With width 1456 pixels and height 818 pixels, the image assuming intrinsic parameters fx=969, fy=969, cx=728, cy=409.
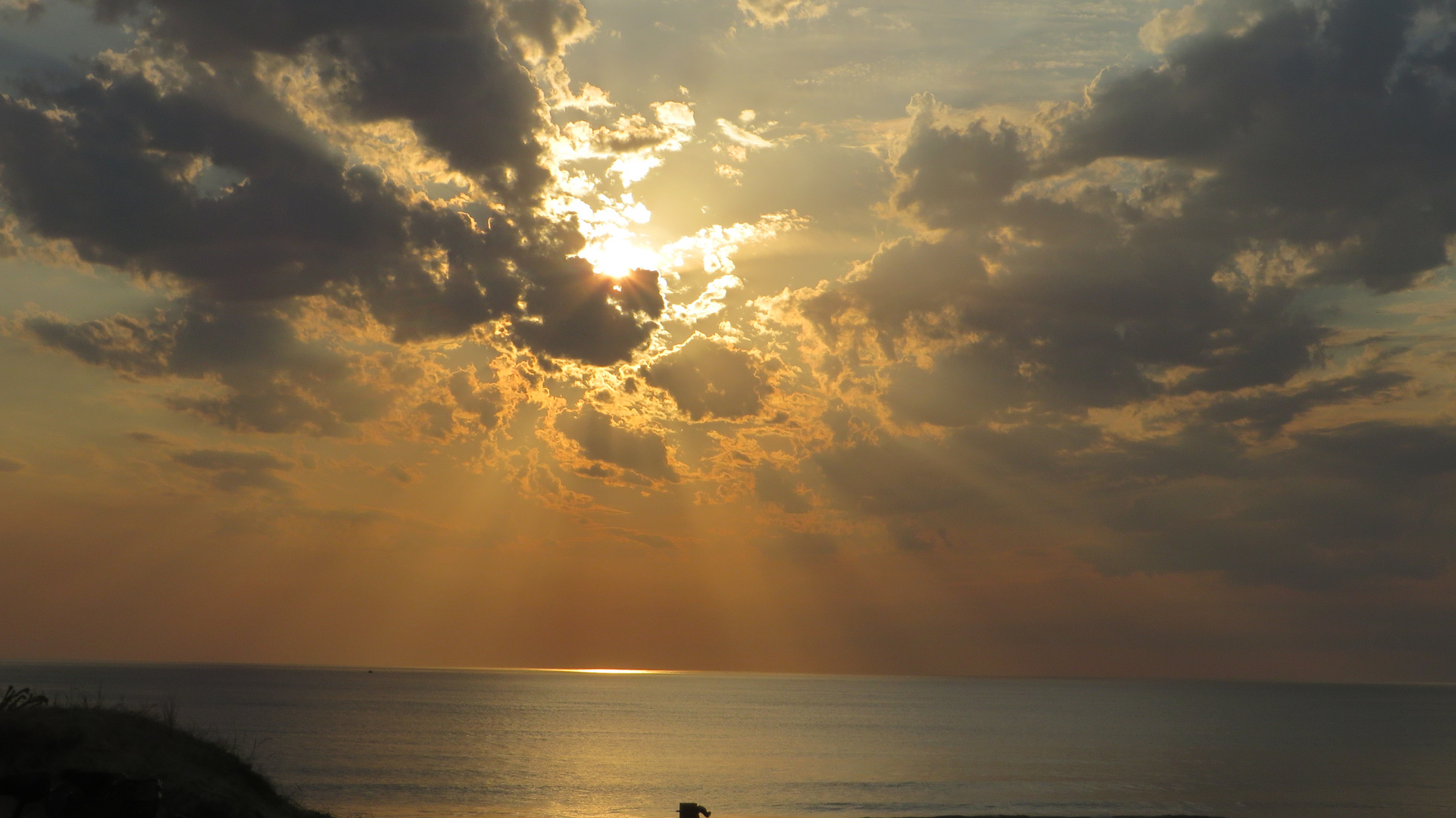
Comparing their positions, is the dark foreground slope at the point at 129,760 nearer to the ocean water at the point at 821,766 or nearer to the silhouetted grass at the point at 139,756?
the silhouetted grass at the point at 139,756

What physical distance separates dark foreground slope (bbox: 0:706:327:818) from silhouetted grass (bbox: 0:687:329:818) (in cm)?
2

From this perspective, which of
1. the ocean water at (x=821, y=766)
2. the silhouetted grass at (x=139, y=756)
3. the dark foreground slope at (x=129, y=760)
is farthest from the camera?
the ocean water at (x=821, y=766)

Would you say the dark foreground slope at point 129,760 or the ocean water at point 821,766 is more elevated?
the ocean water at point 821,766

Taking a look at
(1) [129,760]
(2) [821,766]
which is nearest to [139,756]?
(1) [129,760]

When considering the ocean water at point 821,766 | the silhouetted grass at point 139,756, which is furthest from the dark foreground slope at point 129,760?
the ocean water at point 821,766

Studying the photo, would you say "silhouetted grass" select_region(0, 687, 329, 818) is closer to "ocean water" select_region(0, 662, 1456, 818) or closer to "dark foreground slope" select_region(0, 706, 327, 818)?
"dark foreground slope" select_region(0, 706, 327, 818)

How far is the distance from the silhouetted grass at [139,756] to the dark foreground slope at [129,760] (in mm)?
17

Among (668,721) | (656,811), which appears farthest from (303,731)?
(656,811)

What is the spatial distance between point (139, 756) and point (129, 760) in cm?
43

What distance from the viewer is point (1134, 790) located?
66750 millimetres

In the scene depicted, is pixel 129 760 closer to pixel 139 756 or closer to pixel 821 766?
pixel 139 756

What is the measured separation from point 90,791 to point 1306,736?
154 m

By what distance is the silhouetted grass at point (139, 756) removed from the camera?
17.2 meters

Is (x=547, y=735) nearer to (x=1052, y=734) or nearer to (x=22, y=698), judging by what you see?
(x=1052, y=734)
